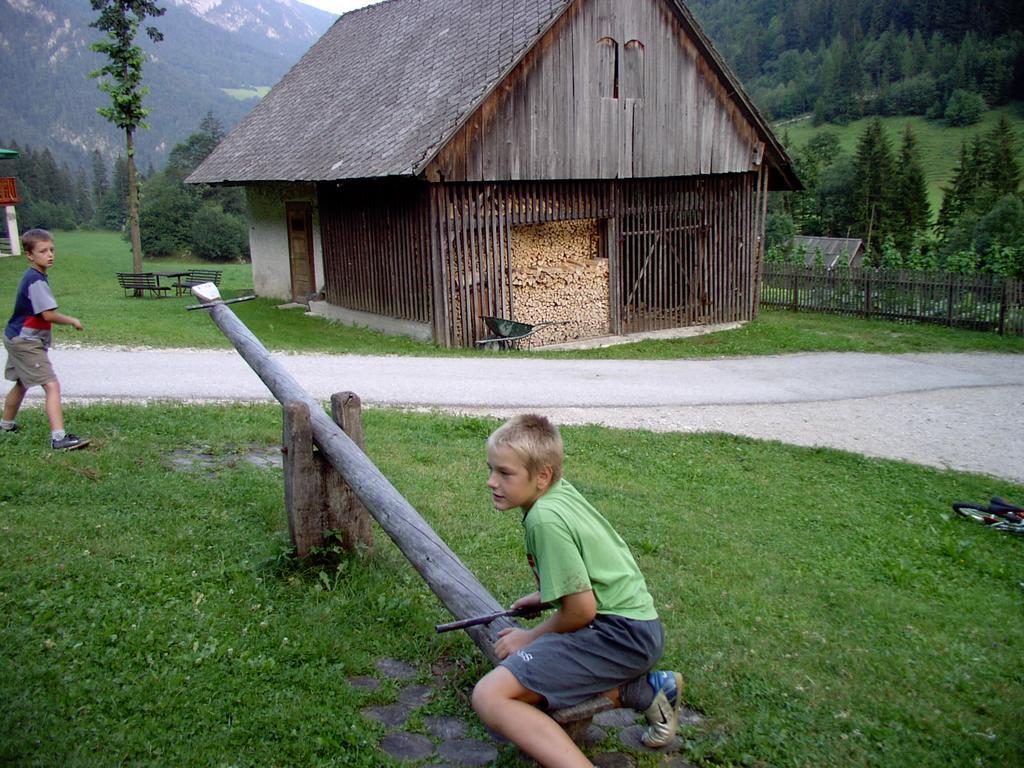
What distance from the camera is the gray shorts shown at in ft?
11.3

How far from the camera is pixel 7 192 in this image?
4141cm

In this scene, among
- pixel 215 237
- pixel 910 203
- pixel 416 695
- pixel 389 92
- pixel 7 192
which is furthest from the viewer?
pixel 910 203

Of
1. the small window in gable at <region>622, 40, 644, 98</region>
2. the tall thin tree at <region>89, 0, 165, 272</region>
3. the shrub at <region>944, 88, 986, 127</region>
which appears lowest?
the small window in gable at <region>622, 40, 644, 98</region>

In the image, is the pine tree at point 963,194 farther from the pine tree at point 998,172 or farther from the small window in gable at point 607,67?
the small window in gable at point 607,67

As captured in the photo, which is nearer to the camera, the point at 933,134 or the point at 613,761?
the point at 613,761

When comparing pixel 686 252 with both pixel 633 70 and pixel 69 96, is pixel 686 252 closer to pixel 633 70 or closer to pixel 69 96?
pixel 633 70

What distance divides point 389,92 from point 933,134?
83049 mm

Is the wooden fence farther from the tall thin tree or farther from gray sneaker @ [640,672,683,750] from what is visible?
the tall thin tree

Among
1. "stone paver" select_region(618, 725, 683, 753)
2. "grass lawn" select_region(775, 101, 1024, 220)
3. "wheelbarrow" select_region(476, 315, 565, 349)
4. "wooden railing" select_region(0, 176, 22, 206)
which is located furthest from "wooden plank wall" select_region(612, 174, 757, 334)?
→ "grass lawn" select_region(775, 101, 1024, 220)

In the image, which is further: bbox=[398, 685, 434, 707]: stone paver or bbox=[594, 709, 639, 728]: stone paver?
bbox=[398, 685, 434, 707]: stone paver

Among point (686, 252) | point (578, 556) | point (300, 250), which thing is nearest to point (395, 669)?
point (578, 556)

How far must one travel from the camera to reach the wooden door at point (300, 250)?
22.4 meters

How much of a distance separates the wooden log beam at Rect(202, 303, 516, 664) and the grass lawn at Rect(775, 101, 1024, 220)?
77.6m

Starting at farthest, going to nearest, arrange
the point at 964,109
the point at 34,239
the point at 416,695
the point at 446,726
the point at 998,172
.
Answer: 1. the point at 964,109
2. the point at 998,172
3. the point at 34,239
4. the point at 416,695
5. the point at 446,726
